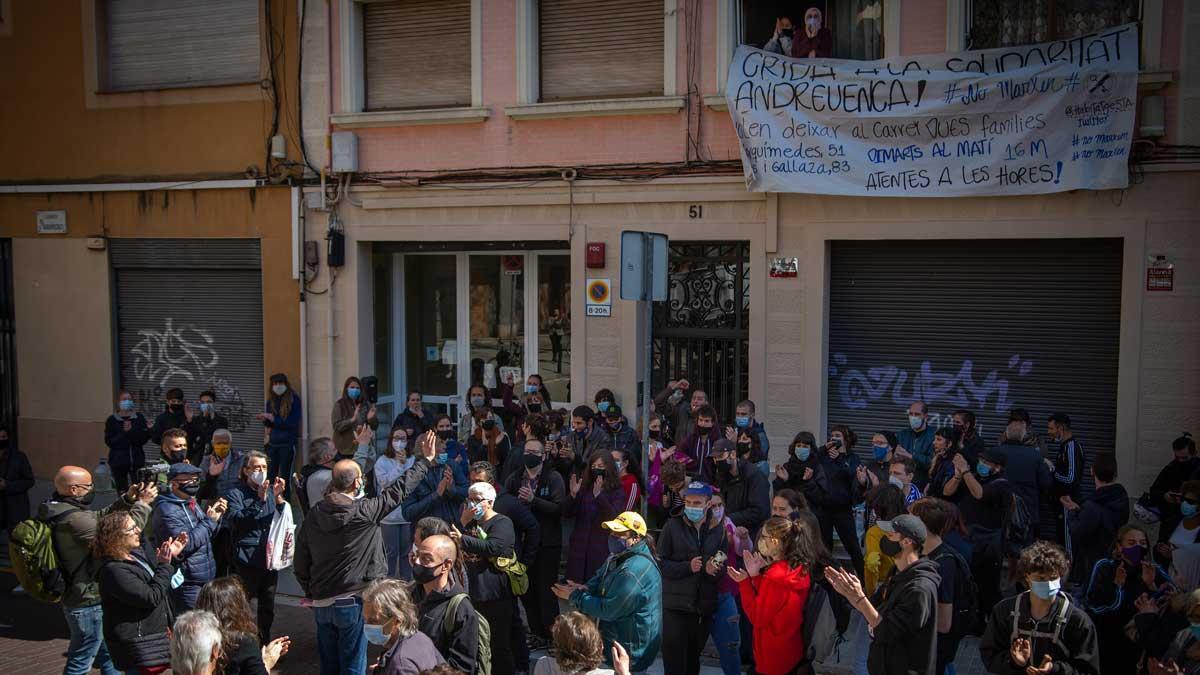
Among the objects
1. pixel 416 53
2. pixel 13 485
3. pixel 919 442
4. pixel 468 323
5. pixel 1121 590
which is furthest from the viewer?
pixel 468 323

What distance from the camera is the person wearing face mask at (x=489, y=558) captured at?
6.71 m

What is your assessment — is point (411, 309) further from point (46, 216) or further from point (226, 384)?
point (46, 216)

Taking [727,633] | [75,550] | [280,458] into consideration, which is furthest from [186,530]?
[280,458]

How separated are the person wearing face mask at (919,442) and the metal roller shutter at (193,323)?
873 cm

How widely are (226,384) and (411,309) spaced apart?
2804 mm

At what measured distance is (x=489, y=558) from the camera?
6.75 meters

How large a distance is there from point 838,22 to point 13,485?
390 inches

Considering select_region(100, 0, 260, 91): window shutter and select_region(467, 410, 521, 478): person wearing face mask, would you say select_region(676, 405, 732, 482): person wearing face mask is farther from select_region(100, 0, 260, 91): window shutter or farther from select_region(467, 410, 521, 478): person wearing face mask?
select_region(100, 0, 260, 91): window shutter

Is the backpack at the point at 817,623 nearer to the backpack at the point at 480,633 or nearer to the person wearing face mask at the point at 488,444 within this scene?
the backpack at the point at 480,633

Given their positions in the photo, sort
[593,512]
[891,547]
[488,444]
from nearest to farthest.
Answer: [891,547] → [593,512] → [488,444]

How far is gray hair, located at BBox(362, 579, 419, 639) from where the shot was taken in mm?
4949

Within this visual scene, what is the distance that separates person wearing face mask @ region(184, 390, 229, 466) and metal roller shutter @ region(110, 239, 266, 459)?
1.47 metres

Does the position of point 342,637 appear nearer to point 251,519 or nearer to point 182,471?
point 251,519

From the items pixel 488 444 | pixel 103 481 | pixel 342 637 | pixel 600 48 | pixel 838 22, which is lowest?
pixel 103 481
